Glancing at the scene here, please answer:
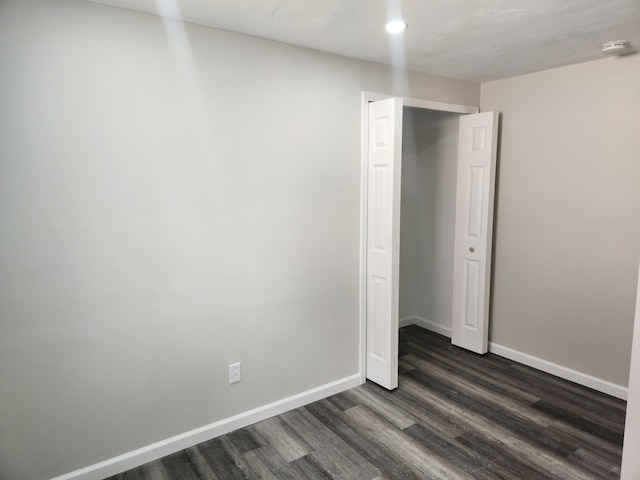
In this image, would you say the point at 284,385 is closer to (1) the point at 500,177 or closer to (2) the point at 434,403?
(2) the point at 434,403

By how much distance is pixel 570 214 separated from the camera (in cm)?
315

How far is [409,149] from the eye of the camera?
4.28 meters

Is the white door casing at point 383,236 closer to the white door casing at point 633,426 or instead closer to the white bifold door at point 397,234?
the white bifold door at point 397,234

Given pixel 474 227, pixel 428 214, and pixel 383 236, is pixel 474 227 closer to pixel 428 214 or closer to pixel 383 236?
pixel 428 214

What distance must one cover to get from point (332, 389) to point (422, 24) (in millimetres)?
2427

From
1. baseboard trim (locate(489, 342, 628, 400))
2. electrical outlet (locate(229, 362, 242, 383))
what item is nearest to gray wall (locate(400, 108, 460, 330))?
baseboard trim (locate(489, 342, 628, 400))

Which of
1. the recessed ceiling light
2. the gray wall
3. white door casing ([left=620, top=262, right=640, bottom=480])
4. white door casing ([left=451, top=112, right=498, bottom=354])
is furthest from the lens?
the gray wall

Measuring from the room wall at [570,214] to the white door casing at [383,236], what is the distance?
1239 mm

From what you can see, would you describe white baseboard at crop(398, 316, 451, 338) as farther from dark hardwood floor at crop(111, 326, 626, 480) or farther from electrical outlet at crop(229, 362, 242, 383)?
electrical outlet at crop(229, 362, 242, 383)

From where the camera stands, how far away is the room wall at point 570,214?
287 centimetres

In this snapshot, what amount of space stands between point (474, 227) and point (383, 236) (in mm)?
1124

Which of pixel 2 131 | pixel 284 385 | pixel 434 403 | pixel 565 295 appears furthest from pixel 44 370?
pixel 565 295

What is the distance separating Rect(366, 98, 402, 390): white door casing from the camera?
Answer: 113 inches

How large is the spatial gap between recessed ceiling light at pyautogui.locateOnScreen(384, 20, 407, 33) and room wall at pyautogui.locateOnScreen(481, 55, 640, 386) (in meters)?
1.62
